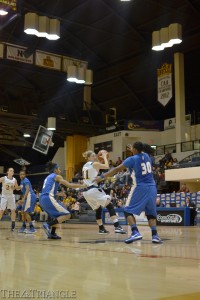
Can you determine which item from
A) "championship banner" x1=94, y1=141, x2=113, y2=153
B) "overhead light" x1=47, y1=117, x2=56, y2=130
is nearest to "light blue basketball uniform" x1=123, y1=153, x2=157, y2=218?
"overhead light" x1=47, y1=117, x2=56, y2=130

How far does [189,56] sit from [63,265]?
26.9 metres

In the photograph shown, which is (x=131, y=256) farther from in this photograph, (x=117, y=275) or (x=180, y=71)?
(x=180, y=71)

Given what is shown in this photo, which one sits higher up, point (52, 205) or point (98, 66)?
point (98, 66)

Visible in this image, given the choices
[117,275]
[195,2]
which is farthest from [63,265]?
→ [195,2]

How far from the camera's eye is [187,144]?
2789cm

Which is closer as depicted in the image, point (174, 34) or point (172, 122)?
point (174, 34)

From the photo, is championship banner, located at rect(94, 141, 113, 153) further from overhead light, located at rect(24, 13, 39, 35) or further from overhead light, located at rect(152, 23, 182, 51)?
overhead light, located at rect(24, 13, 39, 35)

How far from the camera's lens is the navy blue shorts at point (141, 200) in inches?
300

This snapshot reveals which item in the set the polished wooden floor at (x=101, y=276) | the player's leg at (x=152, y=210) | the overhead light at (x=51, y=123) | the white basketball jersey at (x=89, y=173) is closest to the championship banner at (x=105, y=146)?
the overhead light at (x=51, y=123)

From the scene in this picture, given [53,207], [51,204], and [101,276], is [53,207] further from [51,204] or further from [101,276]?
[101,276]

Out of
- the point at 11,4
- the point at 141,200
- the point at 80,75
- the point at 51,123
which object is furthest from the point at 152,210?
the point at 51,123

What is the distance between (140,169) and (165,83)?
19593mm

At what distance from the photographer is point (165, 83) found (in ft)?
87.6

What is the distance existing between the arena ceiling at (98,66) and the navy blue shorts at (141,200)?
15630 mm
